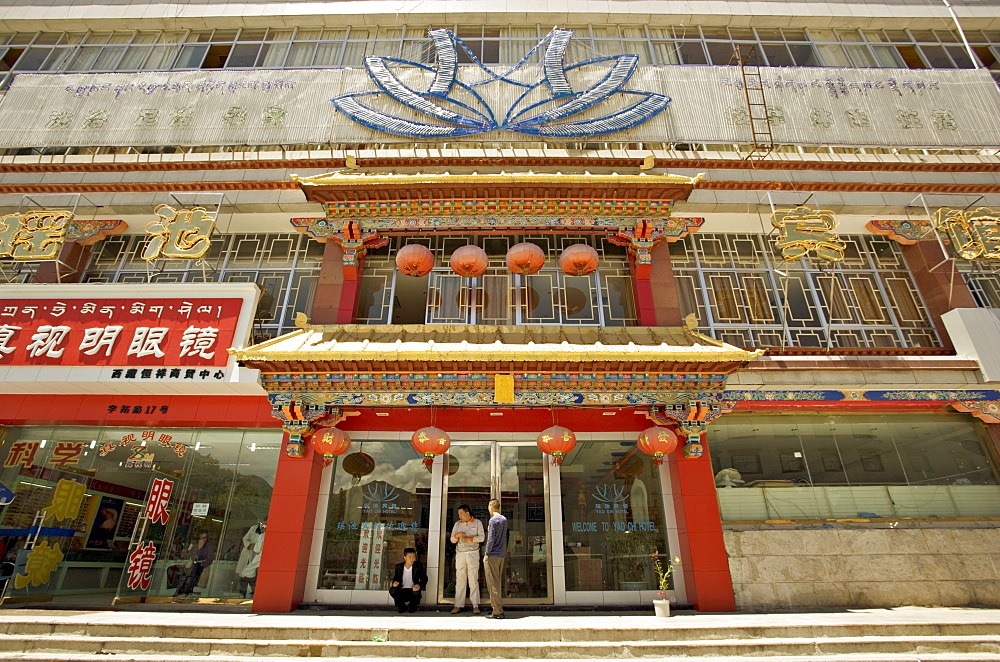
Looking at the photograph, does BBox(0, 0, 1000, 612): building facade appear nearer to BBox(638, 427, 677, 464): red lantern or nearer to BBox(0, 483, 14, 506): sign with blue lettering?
BBox(638, 427, 677, 464): red lantern

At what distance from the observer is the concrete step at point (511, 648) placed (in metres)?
6.02

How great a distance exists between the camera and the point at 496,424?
1037 cm

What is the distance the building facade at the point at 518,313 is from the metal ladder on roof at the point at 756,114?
0.11 meters

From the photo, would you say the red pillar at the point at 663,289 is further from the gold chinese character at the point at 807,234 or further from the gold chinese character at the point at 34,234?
the gold chinese character at the point at 34,234

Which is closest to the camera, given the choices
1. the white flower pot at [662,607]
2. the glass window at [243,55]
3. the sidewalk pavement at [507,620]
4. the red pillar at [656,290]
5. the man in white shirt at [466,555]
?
the sidewalk pavement at [507,620]

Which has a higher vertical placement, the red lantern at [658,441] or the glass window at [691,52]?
the glass window at [691,52]

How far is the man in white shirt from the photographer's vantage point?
844 centimetres

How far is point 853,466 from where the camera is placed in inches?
404

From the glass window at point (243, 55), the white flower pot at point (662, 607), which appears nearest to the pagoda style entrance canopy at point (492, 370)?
the white flower pot at point (662, 607)

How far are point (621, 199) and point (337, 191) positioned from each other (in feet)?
20.6

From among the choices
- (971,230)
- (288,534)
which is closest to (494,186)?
(288,534)

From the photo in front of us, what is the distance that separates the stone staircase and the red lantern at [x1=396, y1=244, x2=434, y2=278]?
21.1ft

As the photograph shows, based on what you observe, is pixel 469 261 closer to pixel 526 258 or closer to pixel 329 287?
pixel 526 258

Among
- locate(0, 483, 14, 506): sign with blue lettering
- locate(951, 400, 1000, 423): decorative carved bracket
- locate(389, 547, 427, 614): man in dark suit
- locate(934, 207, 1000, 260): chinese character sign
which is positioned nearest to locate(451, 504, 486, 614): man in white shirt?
locate(389, 547, 427, 614): man in dark suit
